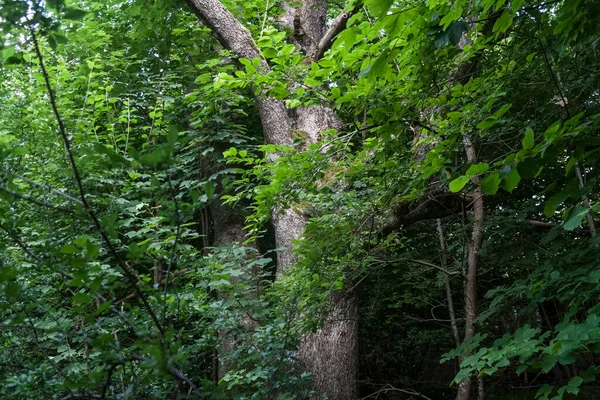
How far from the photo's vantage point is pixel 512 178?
173 centimetres

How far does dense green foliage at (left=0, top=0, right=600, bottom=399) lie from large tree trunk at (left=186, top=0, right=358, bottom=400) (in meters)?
0.27

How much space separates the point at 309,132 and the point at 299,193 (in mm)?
2149

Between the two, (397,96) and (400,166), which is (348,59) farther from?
(400,166)

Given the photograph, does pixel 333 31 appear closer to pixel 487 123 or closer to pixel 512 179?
pixel 487 123

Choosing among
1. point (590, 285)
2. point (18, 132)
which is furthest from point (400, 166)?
point (18, 132)

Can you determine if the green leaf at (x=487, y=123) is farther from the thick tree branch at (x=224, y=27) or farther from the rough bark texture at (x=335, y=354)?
the thick tree branch at (x=224, y=27)

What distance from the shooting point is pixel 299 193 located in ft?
10.2

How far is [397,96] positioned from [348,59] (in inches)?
14.3

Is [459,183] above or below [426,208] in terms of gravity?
below

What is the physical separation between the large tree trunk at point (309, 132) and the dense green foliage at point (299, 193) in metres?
0.27

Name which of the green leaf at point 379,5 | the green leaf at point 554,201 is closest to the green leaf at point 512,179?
the green leaf at point 554,201

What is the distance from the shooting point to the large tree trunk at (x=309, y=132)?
4.28 m

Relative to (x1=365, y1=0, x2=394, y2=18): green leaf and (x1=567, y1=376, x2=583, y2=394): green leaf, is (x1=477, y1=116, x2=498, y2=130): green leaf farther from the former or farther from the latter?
(x1=567, y1=376, x2=583, y2=394): green leaf

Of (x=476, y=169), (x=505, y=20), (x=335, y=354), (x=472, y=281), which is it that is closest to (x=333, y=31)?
(x=472, y=281)
